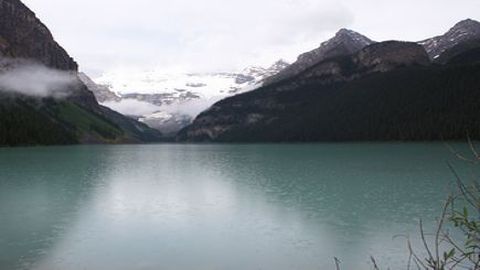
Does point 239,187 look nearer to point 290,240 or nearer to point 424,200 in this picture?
point 424,200

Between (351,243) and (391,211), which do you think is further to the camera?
(391,211)

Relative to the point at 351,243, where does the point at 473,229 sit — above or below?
above

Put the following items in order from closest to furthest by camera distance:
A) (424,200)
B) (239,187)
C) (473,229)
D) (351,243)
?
(473,229) → (351,243) → (424,200) → (239,187)

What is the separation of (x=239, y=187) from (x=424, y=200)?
2587cm

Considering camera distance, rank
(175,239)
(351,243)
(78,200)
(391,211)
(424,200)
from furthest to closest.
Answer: (78,200) < (424,200) < (391,211) < (175,239) < (351,243)

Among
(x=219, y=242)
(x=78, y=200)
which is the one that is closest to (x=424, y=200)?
(x=219, y=242)

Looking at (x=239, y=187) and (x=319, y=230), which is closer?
(x=319, y=230)

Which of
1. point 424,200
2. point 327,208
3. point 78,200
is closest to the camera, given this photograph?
point 327,208

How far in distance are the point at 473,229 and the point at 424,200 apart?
45.1 metres

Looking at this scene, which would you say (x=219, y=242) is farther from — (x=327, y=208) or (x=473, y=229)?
(x=473, y=229)

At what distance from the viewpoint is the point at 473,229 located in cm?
720

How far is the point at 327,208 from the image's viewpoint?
150ft

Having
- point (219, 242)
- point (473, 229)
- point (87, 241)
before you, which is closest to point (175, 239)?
point (219, 242)

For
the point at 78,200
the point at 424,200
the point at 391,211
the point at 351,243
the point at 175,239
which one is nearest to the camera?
the point at 351,243
